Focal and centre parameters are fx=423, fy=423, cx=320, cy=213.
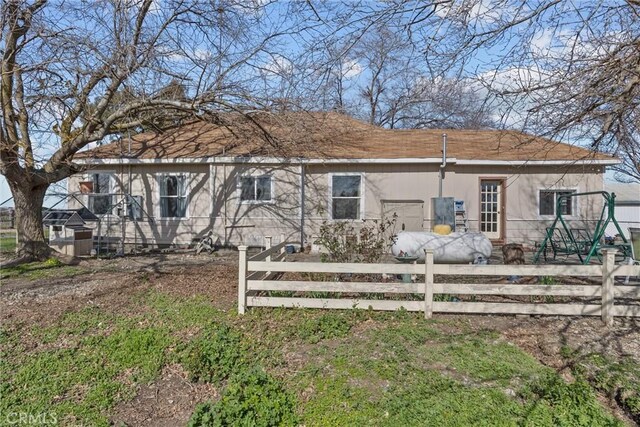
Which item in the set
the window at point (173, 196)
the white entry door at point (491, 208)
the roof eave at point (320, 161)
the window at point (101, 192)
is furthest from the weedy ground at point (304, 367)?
the window at point (101, 192)

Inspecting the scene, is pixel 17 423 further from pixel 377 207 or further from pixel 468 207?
pixel 468 207

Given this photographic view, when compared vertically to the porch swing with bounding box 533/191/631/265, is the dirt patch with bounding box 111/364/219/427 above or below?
below

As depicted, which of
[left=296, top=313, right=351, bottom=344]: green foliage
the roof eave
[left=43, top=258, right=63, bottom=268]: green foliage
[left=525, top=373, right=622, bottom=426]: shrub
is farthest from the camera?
the roof eave

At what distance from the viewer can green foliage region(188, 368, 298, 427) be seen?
351 cm

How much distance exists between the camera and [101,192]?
13.5 metres

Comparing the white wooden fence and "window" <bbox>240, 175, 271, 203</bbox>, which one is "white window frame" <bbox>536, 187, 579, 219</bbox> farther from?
"window" <bbox>240, 175, 271, 203</bbox>

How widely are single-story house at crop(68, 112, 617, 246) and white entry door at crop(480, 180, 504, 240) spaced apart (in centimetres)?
3

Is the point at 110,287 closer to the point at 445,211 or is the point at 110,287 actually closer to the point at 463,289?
the point at 463,289

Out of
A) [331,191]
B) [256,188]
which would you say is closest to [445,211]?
[331,191]

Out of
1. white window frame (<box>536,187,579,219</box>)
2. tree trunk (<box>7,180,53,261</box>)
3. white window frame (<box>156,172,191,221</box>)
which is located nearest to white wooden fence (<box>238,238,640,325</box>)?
tree trunk (<box>7,180,53,261</box>)

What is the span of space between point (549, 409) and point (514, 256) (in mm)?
5199

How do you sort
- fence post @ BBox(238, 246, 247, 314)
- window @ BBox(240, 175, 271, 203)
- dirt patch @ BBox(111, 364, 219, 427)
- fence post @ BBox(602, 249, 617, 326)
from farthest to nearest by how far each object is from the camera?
window @ BBox(240, 175, 271, 203) → fence post @ BBox(238, 246, 247, 314) → fence post @ BBox(602, 249, 617, 326) → dirt patch @ BBox(111, 364, 219, 427)

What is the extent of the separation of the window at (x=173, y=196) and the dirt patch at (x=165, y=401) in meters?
9.14

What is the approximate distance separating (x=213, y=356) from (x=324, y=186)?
8.52m
